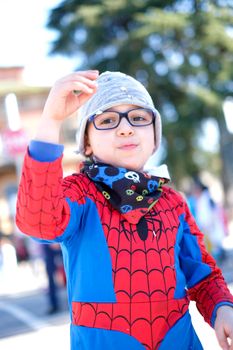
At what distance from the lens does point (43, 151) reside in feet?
4.77

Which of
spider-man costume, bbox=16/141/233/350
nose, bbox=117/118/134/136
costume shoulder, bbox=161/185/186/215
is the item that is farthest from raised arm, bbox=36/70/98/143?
costume shoulder, bbox=161/185/186/215

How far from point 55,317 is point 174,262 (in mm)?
5337

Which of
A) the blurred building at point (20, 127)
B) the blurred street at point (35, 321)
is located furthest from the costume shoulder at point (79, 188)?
the blurred building at point (20, 127)

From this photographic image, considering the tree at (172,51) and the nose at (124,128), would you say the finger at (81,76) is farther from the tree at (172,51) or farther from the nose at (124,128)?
the tree at (172,51)

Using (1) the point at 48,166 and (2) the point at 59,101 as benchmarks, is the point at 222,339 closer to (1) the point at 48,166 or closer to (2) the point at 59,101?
(1) the point at 48,166

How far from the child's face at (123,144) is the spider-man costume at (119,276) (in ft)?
0.36

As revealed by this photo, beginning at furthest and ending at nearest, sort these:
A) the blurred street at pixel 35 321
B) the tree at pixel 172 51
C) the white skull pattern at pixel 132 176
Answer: the tree at pixel 172 51, the blurred street at pixel 35 321, the white skull pattern at pixel 132 176

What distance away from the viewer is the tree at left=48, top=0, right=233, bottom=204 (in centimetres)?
1870

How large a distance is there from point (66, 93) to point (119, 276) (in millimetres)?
570

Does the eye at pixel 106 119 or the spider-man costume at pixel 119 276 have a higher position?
the eye at pixel 106 119

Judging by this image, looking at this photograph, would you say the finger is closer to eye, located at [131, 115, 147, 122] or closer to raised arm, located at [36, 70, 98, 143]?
raised arm, located at [36, 70, 98, 143]

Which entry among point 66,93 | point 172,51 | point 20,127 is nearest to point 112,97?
point 66,93

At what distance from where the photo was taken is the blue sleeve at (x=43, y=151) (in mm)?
1452

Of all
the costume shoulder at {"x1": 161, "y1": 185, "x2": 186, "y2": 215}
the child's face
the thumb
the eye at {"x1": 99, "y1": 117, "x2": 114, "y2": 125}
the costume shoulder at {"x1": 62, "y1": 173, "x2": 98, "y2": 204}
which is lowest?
the thumb
